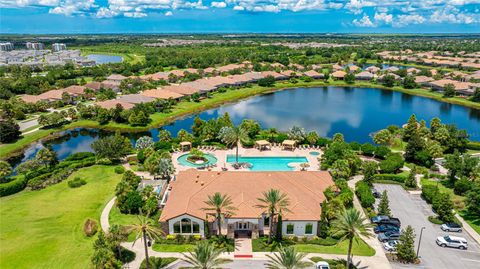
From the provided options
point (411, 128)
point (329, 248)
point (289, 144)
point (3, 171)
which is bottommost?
point (329, 248)

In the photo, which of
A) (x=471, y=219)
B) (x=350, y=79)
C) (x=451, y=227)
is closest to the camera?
(x=451, y=227)

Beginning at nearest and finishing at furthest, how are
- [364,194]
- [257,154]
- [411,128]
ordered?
1. [364,194]
2. [257,154]
3. [411,128]

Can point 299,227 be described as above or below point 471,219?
above

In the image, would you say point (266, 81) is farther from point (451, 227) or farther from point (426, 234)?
point (426, 234)

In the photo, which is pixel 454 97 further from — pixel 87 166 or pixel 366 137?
pixel 87 166

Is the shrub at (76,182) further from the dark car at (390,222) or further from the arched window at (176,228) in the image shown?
the dark car at (390,222)

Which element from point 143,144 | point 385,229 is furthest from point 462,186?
point 143,144

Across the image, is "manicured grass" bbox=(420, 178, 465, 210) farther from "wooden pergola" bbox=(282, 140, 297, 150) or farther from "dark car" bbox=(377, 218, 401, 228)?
"wooden pergola" bbox=(282, 140, 297, 150)

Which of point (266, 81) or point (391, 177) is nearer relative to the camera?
point (391, 177)
